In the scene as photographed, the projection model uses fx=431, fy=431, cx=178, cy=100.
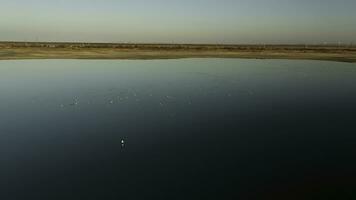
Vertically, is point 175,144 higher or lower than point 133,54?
higher

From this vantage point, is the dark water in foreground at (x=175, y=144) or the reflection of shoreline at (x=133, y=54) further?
the reflection of shoreline at (x=133, y=54)

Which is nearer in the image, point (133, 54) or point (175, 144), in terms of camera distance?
point (175, 144)

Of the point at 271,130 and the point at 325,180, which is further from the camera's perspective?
the point at 271,130

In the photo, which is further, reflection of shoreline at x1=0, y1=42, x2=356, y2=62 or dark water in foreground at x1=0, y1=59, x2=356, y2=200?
reflection of shoreline at x1=0, y1=42, x2=356, y2=62

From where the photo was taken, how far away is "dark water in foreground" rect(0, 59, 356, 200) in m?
13.5

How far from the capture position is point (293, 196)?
510 inches

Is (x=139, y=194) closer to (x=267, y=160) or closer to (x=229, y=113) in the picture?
(x=267, y=160)

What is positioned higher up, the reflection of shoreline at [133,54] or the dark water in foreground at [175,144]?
the dark water in foreground at [175,144]

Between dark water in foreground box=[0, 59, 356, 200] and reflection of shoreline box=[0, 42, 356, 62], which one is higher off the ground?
dark water in foreground box=[0, 59, 356, 200]

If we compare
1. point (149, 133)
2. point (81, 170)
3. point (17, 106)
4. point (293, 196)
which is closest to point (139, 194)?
point (81, 170)

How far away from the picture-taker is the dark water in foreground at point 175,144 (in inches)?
532

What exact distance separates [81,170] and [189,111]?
39.8 ft

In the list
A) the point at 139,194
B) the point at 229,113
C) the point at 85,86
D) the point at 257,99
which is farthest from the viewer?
the point at 85,86

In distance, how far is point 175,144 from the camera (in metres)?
18.4
